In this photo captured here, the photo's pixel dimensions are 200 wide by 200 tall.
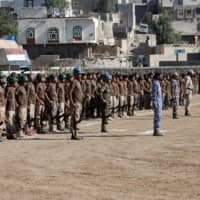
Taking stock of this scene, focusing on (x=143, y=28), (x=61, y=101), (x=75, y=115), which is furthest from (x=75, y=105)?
(x=143, y=28)

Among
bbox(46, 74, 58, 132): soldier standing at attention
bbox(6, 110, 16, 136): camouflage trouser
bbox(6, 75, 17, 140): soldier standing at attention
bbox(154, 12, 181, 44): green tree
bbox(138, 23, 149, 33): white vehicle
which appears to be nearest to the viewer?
bbox(6, 75, 17, 140): soldier standing at attention

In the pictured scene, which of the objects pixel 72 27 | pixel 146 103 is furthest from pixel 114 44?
pixel 146 103

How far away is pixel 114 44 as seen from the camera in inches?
3450

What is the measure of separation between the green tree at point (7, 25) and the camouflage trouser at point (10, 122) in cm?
6851

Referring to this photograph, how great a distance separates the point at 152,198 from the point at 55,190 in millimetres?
1608

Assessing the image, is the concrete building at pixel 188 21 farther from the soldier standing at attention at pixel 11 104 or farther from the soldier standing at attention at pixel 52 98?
the soldier standing at attention at pixel 11 104

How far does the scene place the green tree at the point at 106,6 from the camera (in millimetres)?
111887

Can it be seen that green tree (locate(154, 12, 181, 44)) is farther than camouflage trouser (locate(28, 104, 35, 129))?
Yes

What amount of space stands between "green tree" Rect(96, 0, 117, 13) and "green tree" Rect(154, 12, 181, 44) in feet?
44.2

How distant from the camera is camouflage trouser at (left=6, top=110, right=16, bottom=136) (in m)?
19.3

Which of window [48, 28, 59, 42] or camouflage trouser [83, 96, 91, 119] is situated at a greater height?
camouflage trouser [83, 96, 91, 119]

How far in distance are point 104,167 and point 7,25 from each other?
249 feet

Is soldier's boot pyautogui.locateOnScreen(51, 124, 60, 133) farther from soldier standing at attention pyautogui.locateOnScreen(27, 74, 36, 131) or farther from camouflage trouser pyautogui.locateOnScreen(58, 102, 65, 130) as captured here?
soldier standing at attention pyautogui.locateOnScreen(27, 74, 36, 131)

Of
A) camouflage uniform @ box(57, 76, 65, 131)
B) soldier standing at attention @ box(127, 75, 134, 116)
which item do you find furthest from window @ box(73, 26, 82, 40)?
camouflage uniform @ box(57, 76, 65, 131)
